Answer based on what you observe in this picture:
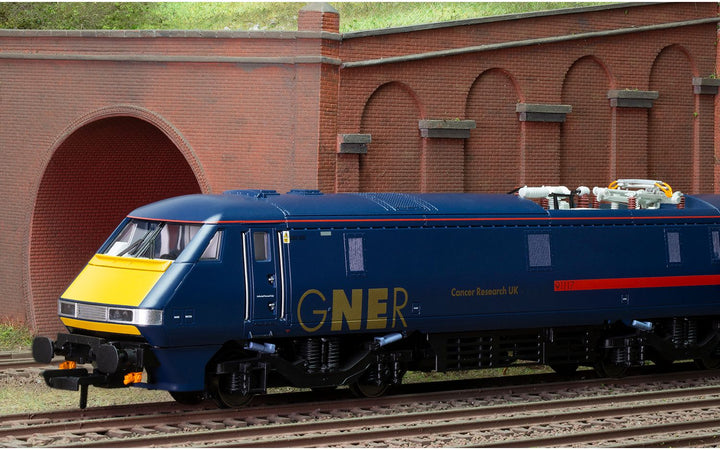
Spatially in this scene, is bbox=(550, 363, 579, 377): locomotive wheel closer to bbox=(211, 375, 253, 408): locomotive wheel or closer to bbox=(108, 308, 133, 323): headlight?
bbox=(211, 375, 253, 408): locomotive wheel

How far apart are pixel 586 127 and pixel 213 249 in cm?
1243

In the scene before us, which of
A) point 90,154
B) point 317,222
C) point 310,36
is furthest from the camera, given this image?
point 90,154

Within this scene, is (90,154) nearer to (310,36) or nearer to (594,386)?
(310,36)

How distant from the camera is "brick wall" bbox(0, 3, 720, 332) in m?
Result: 22.1

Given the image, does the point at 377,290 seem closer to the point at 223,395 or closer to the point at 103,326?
the point at 223,395

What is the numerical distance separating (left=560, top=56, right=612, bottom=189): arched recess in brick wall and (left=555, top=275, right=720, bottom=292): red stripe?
19.0ft

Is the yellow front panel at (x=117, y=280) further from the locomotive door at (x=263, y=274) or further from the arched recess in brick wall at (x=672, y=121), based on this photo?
the arched recess in brick wall at (x=672, y=121)

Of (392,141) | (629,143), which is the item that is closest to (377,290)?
(392,141)

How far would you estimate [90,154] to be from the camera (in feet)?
85.9

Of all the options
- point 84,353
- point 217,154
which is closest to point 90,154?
point 217,154

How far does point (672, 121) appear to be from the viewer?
26.3 meters

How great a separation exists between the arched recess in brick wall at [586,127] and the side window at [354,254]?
9.80 metres

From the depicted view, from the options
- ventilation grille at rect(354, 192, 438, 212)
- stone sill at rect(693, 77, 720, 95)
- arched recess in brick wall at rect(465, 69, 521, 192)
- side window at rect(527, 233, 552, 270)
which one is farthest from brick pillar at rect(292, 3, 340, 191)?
stone sill at rect(693, 77, 720, 95)

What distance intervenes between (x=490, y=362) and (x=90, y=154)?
480 inches
